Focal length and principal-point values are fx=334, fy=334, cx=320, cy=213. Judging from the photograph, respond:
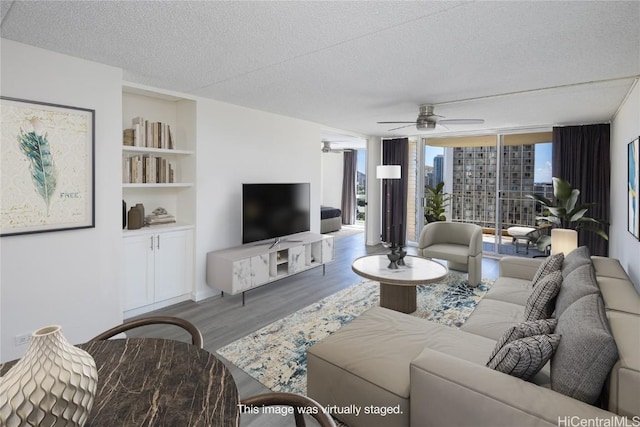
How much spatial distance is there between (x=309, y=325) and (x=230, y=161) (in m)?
2.25

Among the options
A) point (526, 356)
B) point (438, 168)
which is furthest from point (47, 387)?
point (438, 168)

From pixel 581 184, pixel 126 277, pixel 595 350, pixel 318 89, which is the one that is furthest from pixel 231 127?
pixel 581 184

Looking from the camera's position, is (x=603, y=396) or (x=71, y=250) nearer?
(x=603, y=396)

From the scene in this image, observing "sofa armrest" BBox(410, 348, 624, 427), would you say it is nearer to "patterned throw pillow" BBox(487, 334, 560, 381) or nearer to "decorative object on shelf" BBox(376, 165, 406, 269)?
"patterned throw pillow" BBox(487, 334, 560, 381)

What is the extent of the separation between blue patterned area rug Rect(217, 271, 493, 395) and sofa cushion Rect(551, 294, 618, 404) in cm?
152

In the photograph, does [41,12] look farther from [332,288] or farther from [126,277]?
[332,288]

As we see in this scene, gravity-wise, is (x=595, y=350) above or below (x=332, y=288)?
above

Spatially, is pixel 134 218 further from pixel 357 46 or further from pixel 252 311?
pixel 357 46

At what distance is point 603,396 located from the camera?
4.22 ft

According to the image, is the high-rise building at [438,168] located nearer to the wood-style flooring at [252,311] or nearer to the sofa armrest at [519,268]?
the wood-style flooring at [252,311]

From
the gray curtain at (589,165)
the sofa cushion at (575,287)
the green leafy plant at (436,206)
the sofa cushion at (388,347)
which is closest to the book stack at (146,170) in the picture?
the sofa cushion at (388,347)

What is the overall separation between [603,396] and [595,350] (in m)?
0.23

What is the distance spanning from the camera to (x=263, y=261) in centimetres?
399

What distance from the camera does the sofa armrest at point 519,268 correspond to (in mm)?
3360
